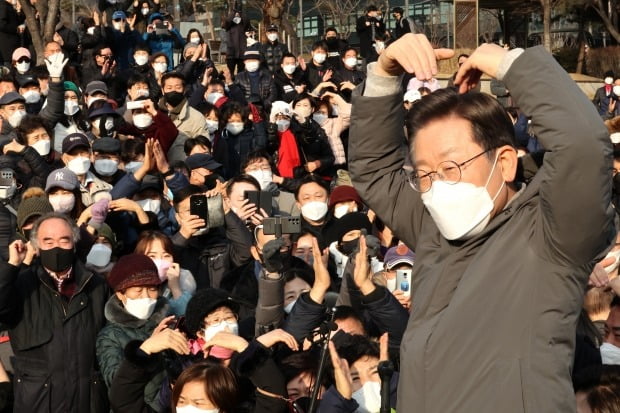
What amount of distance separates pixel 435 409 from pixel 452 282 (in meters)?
0.32

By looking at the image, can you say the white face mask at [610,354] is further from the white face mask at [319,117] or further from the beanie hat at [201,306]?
the white face mask at [319,117]

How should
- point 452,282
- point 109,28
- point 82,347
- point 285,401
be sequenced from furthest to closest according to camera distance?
1. point 109,28
2. point 82,347
3. point 285,401
4. point 452,282

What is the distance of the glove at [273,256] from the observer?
239 inches

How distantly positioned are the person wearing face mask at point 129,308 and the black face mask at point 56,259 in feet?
0.83

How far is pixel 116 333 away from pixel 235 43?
1314 cm

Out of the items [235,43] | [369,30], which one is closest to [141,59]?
[235,43]

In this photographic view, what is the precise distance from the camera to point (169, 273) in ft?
23.7

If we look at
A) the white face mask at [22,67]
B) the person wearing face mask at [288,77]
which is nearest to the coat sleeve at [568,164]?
the white face mask at [22,67]

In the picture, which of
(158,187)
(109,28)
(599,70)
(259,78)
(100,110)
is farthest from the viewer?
(599,70)

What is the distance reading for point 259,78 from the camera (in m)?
15.6

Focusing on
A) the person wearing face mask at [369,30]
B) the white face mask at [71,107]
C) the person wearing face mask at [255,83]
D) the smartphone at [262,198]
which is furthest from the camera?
the person wearing face mask at [369,30]

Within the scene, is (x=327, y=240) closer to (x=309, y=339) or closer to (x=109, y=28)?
Answer: (x=309, y=339)

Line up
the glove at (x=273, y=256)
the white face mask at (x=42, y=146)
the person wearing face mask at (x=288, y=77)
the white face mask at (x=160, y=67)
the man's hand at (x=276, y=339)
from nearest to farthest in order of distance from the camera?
the man's hand at (x=276, y=339), the glove at (x=273, y=256), the white face mask at (x=42, y=146), the white face mask at (x=160, y=67), the person wearing face mask at (x=288, y=77)

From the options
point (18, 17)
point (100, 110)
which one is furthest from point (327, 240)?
point (18, 17)
